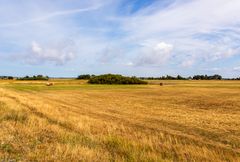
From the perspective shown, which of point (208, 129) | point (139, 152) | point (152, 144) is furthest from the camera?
point (208, 129)

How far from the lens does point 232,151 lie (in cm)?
1034

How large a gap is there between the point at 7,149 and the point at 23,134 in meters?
2.29

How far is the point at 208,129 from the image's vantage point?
15.3 meters

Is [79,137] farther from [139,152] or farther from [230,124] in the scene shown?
[230,124]

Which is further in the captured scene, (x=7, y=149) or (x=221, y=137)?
(x=221, y=137)

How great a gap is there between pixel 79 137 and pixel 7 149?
10.3 feet

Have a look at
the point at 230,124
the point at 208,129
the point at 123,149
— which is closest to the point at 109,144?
the point at 123,149

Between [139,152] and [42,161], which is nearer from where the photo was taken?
[42,161]

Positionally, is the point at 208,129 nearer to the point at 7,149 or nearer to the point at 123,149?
the point at 123,149

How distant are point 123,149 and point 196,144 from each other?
350cm

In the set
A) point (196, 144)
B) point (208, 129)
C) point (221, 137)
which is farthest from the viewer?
point (208, 129)

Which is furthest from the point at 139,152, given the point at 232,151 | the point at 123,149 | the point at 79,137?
the point at 232,151

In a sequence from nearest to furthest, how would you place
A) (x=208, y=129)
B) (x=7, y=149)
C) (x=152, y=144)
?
(x=7, y=149)
(x=152, y=144)
(x=208, y=129)

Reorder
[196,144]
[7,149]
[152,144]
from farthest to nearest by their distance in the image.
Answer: [196,144], [152,144], [7,149]
